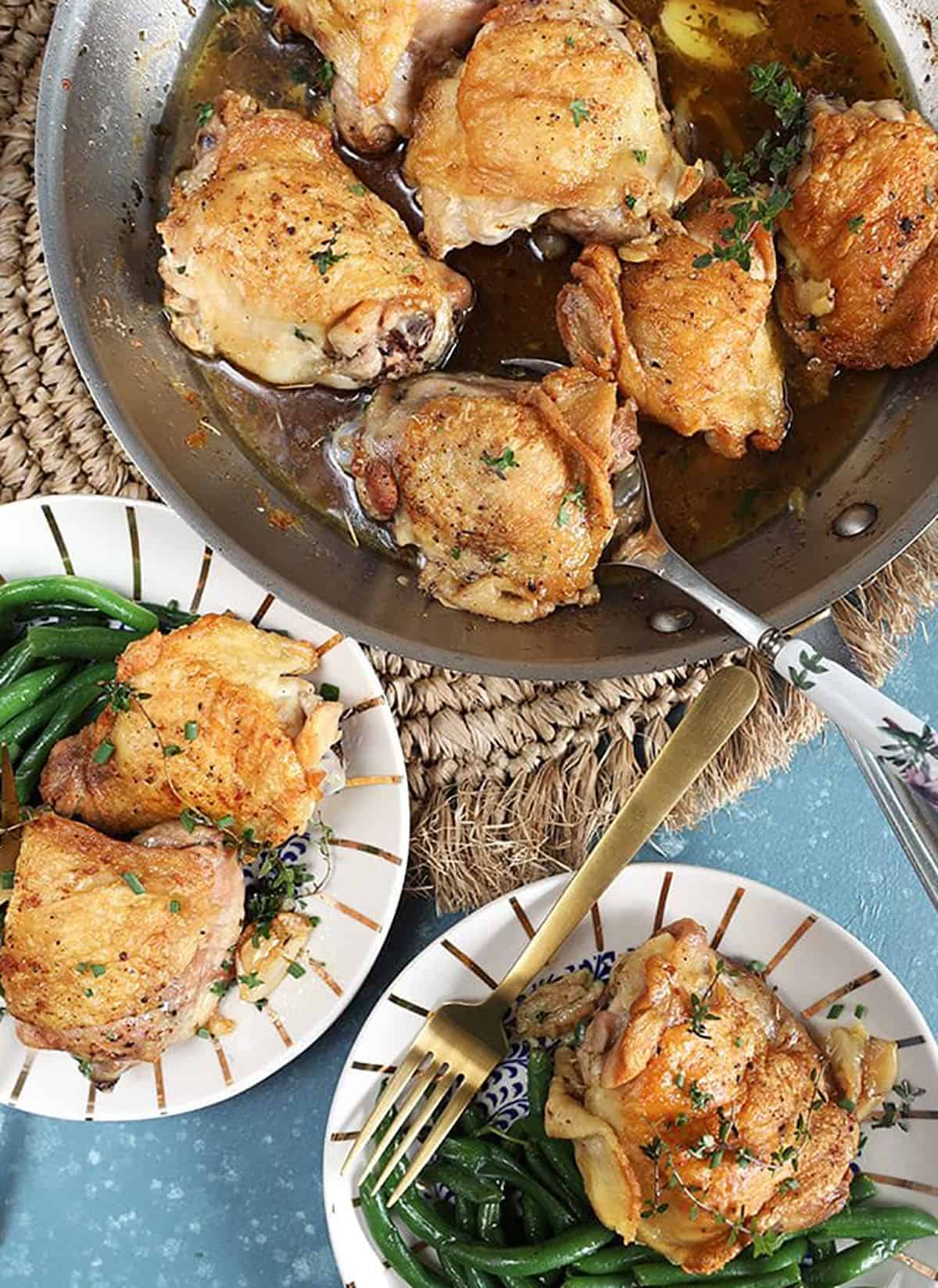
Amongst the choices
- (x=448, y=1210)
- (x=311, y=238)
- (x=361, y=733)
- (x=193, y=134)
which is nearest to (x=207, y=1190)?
(x=448, y=1210)

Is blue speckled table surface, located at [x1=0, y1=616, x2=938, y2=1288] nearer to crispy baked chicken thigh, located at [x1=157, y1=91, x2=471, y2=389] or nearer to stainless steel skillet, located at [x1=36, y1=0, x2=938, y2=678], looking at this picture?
stainless steel skillet, located at [x1=36, y1=0, x2=938, y2=678]

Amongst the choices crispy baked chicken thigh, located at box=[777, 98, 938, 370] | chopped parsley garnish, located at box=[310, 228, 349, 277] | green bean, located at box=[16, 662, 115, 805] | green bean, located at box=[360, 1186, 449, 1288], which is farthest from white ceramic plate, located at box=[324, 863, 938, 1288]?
chopped parsley garnish, located at box=[310, 228, 349, 277]

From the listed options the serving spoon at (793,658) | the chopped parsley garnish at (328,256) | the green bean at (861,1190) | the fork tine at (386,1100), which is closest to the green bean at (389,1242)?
the fork tine at (386,1100)

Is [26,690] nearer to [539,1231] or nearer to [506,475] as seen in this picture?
[506,475]

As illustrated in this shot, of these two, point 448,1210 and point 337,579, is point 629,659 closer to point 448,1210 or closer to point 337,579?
point 337,579

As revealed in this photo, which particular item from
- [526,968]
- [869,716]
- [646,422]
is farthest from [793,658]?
[526,968]

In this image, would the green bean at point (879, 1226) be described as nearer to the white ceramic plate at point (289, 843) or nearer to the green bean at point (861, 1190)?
the green bean at point (861, 1190)
